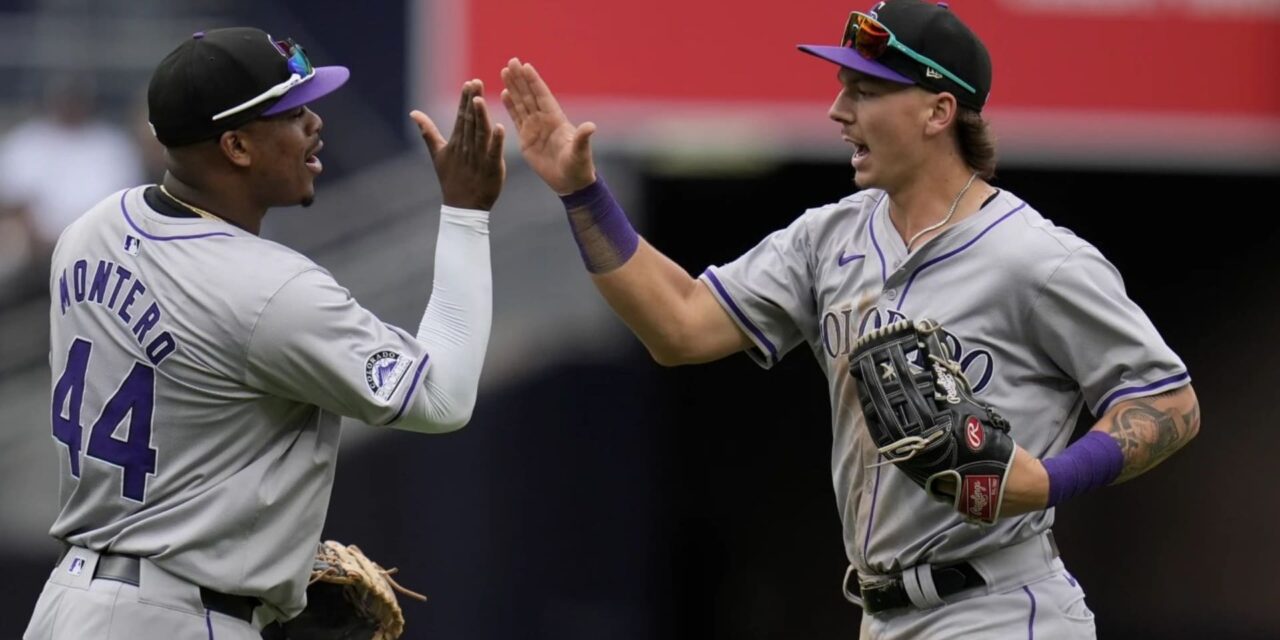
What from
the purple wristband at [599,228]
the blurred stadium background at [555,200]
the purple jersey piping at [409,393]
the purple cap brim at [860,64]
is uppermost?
the purple cap brim at [860,64]

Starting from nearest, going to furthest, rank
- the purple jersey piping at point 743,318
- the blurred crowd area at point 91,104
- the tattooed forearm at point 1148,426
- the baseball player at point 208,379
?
1. the baseball player at point 208,379
2. the tattooed forearm at point 1148,426
3. the purple jersey piping at point 743,318
4. the blurred crowd area at point 91,104

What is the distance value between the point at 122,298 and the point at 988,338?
148 cm

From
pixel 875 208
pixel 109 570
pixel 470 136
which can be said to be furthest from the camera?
pixel 875 208

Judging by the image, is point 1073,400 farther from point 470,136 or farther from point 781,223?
point 781,223

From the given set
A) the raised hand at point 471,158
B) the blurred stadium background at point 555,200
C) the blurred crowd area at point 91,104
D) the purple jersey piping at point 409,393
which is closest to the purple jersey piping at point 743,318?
the raised hand at point 471,158

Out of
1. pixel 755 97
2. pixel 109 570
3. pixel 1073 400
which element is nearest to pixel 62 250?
pixel 109 570

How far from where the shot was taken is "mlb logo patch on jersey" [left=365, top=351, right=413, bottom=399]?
10.1 ft

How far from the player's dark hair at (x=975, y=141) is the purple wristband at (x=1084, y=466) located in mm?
595

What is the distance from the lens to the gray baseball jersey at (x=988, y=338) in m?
3.36

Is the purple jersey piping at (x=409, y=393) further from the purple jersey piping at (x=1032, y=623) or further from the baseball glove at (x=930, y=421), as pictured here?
the purple jersey piping at (x=1032, y=623)

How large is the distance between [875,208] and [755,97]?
320 cm

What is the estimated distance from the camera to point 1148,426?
3.34 meters

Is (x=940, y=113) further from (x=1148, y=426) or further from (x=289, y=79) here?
(x=289, y=79)

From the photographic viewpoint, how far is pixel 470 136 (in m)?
3.38
